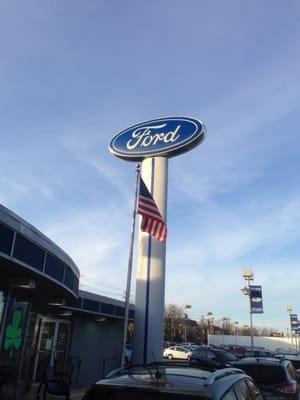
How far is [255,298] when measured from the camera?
32.7 metres

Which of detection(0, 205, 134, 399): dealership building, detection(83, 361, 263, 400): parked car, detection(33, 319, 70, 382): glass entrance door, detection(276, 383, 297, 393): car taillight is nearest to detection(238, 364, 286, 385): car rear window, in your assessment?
detection(276, 383, 297, 393): car taillight

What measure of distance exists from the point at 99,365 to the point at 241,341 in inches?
3345

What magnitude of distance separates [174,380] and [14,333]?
6.42 metres

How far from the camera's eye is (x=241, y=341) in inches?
3888

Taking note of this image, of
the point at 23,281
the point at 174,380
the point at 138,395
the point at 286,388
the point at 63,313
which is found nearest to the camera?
the point at 138,395

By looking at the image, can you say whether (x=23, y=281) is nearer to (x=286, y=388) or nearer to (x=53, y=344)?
(x=286, y=388)

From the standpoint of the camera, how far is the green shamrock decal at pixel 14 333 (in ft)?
31.0

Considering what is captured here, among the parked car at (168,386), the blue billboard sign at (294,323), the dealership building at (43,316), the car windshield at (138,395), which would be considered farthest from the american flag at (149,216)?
the blue billboard sign at (294,323)

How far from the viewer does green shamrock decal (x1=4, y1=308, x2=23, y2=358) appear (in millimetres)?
9453

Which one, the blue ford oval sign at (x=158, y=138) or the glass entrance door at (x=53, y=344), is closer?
the glass entrance door at (x=53, y=344)

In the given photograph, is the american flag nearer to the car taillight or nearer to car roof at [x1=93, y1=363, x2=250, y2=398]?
the car taillight

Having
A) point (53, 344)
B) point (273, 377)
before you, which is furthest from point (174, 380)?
point (53, 344)

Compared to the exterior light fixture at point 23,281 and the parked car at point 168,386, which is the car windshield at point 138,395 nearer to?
the parked car at point 168,386

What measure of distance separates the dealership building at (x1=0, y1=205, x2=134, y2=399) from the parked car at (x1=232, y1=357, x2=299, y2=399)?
16.4 ft
